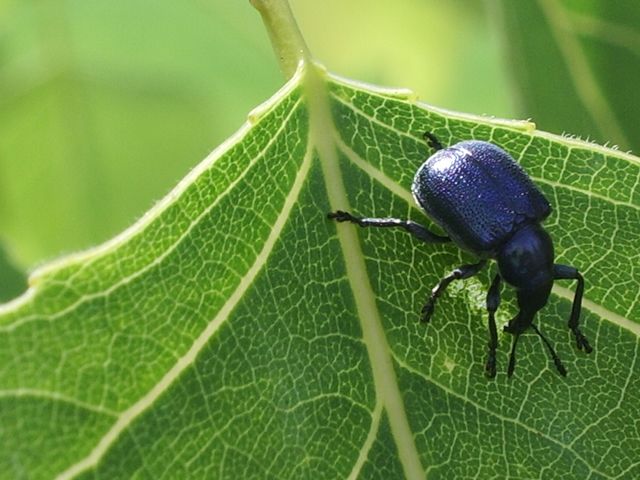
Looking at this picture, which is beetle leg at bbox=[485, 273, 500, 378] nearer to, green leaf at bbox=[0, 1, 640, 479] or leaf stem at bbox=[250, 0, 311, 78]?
green leaf at bbox=[0, 1, 640, 479]

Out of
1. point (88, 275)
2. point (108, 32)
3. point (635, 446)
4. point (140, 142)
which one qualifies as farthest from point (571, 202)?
point (108, 32)

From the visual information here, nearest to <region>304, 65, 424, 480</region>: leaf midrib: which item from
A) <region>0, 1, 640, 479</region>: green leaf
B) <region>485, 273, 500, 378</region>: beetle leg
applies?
<region>0, 1, 640, 479</region>: green leaf

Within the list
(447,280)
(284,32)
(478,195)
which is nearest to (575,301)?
(447,280)

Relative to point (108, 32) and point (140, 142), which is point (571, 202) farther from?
point (108, 32)

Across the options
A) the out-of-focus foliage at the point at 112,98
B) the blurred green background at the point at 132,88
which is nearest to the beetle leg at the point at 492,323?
the blurred green background at the point at 132,88

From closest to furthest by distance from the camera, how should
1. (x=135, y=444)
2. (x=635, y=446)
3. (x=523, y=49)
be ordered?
(x=135, y=444) → (x=635, y=446) → (x=523, y=49)

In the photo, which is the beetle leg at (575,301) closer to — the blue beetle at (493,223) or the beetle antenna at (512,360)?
the blue beetle at (493,223)

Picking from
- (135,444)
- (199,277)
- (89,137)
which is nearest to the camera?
(135,444)
